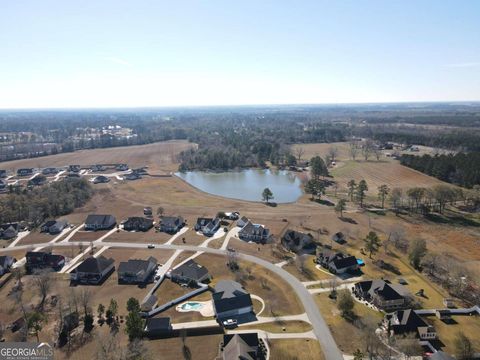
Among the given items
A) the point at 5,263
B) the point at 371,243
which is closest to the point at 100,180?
the point at 5,263

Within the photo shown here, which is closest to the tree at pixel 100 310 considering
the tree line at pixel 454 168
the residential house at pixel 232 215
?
the residential house at pixel 232 215

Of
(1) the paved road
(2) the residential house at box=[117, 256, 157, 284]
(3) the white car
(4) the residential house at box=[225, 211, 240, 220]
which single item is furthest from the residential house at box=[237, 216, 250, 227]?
(3) the white car

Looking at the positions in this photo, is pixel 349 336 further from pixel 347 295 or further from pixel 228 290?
pixel 228 290

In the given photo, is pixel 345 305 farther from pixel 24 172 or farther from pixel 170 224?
pixel 24 172

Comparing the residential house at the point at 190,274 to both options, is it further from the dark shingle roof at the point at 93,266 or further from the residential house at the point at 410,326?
the residential house at the point at 410,326

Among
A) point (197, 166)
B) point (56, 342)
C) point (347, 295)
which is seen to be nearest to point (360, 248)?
point (347, 295)

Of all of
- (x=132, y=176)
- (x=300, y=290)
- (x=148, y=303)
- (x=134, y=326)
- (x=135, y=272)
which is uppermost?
(x=134, y=326)
